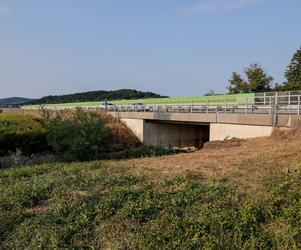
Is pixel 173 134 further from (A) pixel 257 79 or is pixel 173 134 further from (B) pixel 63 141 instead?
(A) pixel 257 79

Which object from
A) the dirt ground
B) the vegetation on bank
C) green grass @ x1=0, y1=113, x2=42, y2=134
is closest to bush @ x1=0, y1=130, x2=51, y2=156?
the vegetation on bank

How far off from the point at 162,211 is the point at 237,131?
14.9m

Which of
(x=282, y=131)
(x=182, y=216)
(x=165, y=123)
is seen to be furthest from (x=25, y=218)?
(x=165, y=123)

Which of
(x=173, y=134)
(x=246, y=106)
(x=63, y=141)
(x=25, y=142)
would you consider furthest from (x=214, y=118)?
(x=25, y=142)

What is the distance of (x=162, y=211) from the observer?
18.3 feet

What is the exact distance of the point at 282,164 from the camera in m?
8.27

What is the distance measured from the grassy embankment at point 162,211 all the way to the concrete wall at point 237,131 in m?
10.4

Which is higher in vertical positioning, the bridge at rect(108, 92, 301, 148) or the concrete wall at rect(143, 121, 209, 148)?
the bridge at rect(108, 92, 301, 148)

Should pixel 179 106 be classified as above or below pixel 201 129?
above

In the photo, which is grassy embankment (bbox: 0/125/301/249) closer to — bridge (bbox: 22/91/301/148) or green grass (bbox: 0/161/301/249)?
green grass (bbox: 0/161/301/249)

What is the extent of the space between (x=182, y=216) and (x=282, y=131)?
38.7ft

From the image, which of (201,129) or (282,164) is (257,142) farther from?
(201,129)

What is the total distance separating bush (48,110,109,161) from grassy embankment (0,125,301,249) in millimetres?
11095

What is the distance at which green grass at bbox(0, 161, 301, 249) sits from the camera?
479 cm
